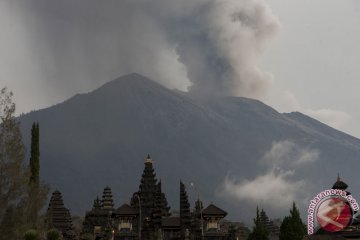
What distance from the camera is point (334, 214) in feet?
236

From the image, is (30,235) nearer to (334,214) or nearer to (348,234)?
(334,214)

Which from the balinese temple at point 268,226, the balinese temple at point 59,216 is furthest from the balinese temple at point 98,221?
the balinese temple at point 268,226

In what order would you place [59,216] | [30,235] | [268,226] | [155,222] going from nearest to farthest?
1. [30,235]
2. [155,222]
3. [59,216]
4. [268,226]

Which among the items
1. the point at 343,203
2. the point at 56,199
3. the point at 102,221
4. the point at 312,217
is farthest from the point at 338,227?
the point at 56,199

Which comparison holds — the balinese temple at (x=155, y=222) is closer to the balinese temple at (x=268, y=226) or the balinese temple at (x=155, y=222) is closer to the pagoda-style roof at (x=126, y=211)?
the pagoda-style roof at (x=126, y=211)

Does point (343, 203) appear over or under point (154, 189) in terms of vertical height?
under

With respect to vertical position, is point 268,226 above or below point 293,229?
above

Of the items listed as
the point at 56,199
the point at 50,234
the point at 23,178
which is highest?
the point at 56,199

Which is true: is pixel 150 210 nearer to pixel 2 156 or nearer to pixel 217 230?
pixel 217 230

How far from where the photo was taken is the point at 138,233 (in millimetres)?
104062

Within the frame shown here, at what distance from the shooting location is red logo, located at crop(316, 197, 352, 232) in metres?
70.0

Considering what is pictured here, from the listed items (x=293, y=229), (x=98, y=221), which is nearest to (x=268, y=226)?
(x=98, y=221)

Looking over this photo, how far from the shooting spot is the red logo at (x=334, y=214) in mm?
69963

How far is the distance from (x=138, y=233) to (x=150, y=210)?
5.59 m
